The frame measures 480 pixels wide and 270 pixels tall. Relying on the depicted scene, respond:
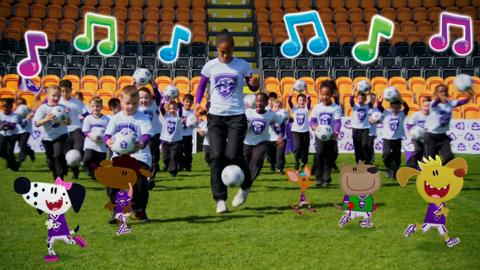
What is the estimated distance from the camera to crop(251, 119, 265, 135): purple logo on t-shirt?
9664 millimetres

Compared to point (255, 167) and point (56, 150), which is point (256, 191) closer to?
point (255, 167)

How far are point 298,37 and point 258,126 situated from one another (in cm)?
1334

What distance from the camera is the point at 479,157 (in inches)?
646

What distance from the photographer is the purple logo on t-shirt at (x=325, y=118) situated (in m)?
10.3

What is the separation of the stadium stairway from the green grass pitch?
1583cm

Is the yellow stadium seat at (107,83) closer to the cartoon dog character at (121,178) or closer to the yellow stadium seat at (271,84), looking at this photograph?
the yellow stadium seat at (271,84)

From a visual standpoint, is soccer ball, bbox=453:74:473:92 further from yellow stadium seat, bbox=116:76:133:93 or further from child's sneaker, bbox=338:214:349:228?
yellow stadium seat, bbox=116:76:133:93

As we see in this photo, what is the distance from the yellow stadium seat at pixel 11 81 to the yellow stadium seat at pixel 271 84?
27.4 ft

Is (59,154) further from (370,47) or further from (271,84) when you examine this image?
(370,47)

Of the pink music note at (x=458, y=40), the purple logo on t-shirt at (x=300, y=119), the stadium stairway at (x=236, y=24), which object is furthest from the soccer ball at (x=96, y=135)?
the pink music note at (x=458, y=40)

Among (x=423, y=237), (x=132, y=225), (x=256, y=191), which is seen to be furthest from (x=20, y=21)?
(x=423, y=237)

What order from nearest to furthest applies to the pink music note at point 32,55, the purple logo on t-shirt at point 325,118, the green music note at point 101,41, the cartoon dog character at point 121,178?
the cartoon dog character at point 121,178, the purple logo on t-shirt at point 325,118, the pink music note at point 32,55, the green music note at point 101,41

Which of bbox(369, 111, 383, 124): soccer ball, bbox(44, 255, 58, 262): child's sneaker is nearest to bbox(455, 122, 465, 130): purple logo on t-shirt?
bbox(369, 111, 383, 124): soccer ball

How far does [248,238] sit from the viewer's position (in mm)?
5871
